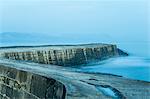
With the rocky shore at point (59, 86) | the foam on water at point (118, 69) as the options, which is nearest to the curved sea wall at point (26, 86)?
the rocky shore at point (59, 86)

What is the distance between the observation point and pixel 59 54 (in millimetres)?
19922

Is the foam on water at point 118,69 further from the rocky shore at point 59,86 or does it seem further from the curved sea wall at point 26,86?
the curved sea wall at point 26,86

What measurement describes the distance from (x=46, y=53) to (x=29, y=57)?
150cm

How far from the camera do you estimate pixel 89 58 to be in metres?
22.5

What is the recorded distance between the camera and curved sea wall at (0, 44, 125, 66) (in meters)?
17.2

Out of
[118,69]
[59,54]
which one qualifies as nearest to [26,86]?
[59,54]

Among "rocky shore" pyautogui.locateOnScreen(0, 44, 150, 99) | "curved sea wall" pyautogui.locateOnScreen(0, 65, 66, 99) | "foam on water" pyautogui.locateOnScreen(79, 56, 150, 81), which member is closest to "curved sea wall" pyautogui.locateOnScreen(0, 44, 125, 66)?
"foam on water" pyautogui.locateOnScreen(79, 56, 150, 81)


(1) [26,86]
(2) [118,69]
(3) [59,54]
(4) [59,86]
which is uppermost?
(4) [59,86]

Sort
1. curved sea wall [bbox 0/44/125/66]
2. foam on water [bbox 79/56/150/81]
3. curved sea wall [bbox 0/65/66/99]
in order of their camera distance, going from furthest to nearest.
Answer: foam on water [bbox 79/56/150/81]
curved sea wall [bbox 0/44/125/66]
curved sea wall [bbox 0/65/66/99]

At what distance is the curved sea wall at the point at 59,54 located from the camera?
17172 mm

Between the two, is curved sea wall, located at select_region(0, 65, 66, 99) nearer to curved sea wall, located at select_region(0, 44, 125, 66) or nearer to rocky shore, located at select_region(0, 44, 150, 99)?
rocky shore, located at select_region(0, 44, 150, 99)

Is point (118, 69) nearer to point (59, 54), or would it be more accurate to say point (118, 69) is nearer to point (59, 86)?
point (59, 54)

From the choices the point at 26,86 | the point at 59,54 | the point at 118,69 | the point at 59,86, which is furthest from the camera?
the point at 118,69

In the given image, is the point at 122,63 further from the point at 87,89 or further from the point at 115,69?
the point at 87,89
